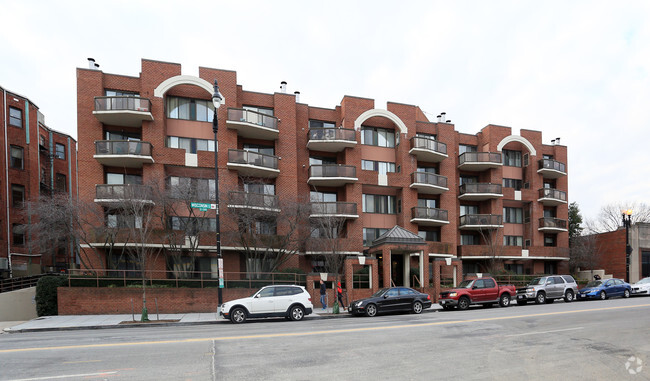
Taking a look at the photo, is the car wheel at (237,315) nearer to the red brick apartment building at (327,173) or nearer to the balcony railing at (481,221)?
the red brick apartment building at (327,173)

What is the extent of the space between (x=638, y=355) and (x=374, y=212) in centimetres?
2555

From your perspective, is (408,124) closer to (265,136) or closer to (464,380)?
(265,136)

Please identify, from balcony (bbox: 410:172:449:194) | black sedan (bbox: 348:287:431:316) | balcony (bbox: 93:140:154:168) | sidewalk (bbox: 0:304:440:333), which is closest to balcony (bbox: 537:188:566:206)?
balcony (bbox: 410:172:449:194)

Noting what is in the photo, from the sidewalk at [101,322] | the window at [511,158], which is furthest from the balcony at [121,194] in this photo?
the window at [511,158]

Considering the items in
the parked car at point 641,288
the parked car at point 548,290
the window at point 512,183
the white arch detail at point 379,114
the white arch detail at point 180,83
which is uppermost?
the white arch detail at point 180,83

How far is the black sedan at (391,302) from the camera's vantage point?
19.2 meters

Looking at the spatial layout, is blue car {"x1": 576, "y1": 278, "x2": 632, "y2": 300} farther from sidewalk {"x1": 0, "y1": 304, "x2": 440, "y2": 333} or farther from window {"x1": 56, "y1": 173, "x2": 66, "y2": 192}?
window {"x1": 56, "y1": 173, "x2": 66, "y2": 192}

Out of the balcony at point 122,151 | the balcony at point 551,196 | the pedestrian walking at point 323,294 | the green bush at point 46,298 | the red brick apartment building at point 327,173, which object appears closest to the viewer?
the green bush at point 46,298

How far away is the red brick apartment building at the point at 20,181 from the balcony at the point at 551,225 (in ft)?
136

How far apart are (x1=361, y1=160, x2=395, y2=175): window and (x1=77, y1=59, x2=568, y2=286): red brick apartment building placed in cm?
12

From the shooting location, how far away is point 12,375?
25.8 feet

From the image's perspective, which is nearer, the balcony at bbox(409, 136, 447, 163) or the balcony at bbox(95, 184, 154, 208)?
the balcony at bbox(95, 184, 154, 208)

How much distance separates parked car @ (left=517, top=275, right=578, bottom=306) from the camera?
24078 millimetres

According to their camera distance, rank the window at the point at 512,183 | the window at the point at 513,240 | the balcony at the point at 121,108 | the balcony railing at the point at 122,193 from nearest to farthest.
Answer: the balcony railing at the point at 122,193
the balcony at the point at 121,108
the window at the point at 513,240
the window at the point at 512,183
